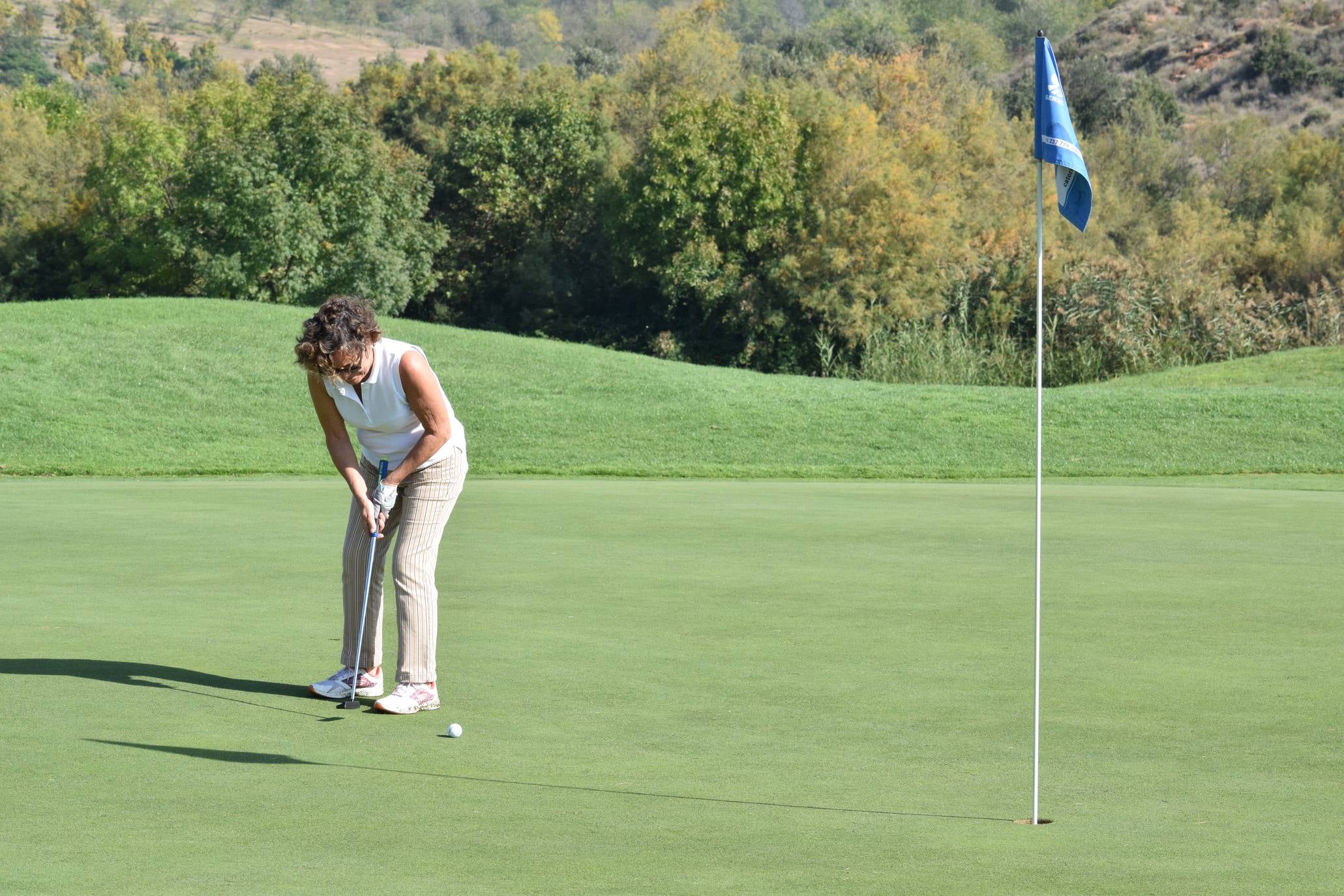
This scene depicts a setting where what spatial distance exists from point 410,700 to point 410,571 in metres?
0.56

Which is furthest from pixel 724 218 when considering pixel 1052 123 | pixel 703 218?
pixel 1052 123

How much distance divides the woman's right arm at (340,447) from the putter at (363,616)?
0.27 ft

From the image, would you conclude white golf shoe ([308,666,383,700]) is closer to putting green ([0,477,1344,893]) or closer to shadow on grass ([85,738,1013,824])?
putting green ([0,477,1344,893])

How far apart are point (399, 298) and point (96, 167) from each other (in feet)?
38.9

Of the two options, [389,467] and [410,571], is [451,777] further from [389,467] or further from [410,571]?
[389,467]

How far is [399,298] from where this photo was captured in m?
50.4

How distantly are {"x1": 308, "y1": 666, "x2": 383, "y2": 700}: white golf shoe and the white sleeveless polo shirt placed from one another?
0.89 meters

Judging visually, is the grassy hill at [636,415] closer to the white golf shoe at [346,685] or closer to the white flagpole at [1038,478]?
the white golf shoe at [346,685]

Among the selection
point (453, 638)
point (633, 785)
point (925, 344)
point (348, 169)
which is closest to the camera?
point (633, 785)

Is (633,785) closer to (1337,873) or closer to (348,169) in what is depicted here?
(1337,873)

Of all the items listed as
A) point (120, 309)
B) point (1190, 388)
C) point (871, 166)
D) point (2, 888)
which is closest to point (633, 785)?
point (2, 888)

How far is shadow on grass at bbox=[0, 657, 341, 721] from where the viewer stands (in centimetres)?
714

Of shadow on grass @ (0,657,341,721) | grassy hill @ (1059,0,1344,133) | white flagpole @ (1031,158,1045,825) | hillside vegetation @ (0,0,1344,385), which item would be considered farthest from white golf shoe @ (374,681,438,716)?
grassy hill @ (1059,0,1344,133)

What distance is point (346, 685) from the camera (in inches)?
277
